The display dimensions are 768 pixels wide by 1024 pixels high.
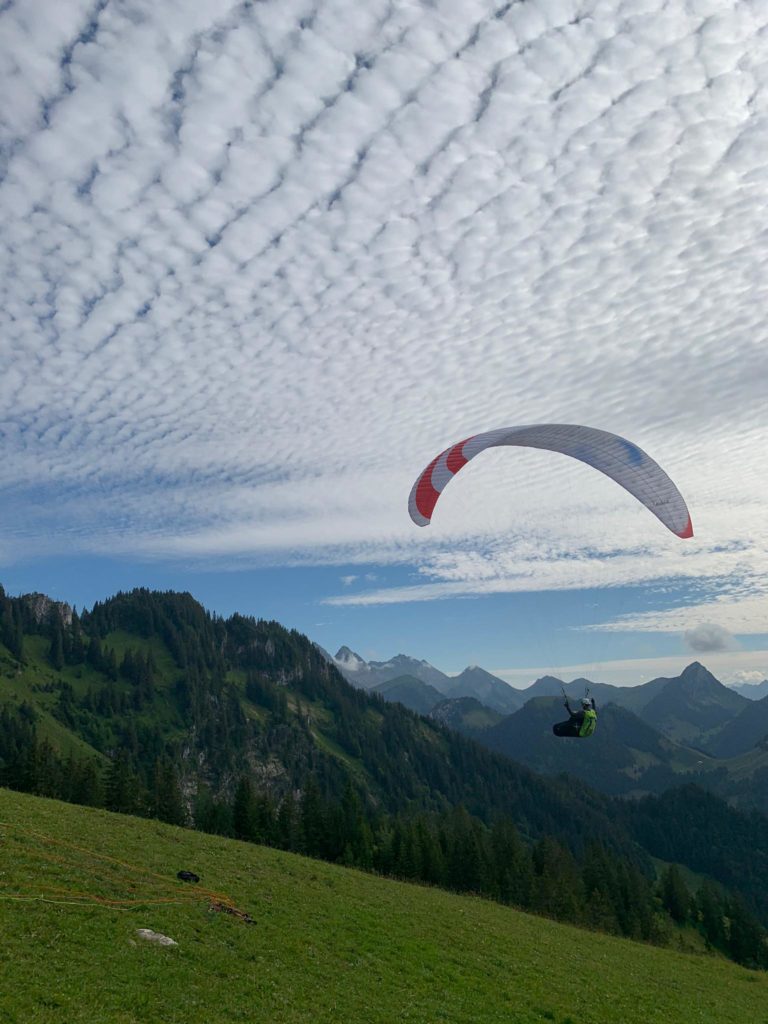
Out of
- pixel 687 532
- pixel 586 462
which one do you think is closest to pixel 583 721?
pixel 687 532

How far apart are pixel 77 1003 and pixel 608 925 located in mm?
66619

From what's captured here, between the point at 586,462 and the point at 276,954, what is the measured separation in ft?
87.9

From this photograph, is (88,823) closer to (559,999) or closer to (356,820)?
(559,999)

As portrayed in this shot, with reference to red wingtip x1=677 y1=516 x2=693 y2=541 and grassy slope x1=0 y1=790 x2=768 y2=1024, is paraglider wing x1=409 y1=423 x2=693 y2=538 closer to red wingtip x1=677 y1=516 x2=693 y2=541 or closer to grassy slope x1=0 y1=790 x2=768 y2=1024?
red wingtip x1=677 y1=516 x2=693 y2=541

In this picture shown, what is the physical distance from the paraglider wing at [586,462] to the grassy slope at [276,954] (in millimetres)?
20227

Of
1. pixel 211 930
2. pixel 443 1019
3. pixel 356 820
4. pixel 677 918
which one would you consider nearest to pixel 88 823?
pixel 211 930

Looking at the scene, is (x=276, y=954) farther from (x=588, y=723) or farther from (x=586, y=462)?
(x=586, y=462)

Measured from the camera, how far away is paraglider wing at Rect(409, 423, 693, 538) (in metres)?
31.3

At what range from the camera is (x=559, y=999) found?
75.3 ft

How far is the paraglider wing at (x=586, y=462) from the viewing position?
31.3m

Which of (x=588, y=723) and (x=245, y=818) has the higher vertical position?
(x=588, y=723)

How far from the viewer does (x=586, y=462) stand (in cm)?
3425

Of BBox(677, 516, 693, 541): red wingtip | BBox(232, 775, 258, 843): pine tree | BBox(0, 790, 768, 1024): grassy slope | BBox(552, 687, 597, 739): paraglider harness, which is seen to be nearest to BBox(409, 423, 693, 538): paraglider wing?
BBox(677, 516, 693, 541): red wingtip

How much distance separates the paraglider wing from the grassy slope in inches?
796
